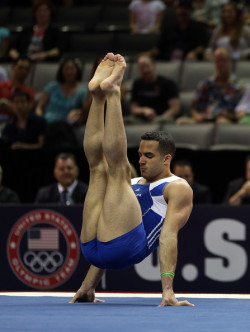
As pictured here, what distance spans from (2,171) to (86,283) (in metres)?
3.46

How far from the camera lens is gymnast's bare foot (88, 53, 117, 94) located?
488cm

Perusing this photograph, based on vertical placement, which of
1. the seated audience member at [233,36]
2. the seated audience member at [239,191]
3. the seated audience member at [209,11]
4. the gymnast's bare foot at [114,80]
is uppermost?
the seated audience member at [209,11]

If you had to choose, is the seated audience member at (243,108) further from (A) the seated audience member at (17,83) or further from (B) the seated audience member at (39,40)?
(B) the seated audience member at (39,40)

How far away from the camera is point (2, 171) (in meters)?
8.30

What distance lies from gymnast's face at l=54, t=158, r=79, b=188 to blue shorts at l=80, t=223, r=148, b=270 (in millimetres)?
2903

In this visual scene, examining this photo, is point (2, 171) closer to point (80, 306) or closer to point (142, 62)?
point (142, 62)

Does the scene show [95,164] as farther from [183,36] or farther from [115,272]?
[183,36]

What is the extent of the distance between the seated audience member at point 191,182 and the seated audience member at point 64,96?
6.54 ft

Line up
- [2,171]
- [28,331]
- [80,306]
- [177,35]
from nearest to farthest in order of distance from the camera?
[28,331] < [80,306] < [2,171] < [177,35]

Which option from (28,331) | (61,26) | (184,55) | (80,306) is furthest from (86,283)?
(61,26)

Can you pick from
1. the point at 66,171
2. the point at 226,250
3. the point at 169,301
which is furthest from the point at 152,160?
the point at 66,171

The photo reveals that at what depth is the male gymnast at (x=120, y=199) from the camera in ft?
15.5

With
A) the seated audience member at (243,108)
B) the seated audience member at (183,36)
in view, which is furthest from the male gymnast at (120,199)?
the seated audience member at (183,36)

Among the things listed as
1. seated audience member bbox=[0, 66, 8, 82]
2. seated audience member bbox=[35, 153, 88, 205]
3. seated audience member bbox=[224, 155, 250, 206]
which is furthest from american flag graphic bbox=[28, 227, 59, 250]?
seated audience member bbox=[0, 66, 8, 82]
